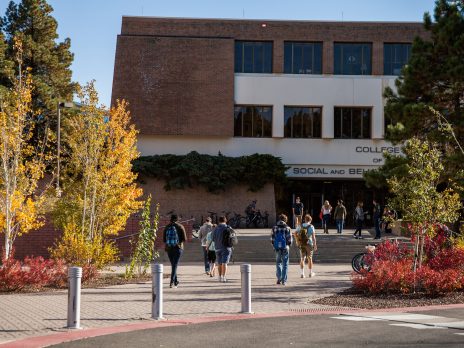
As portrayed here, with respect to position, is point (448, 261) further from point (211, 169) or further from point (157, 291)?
point (211, 169)

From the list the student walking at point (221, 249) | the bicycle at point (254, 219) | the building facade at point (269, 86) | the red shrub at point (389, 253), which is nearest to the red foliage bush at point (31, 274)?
the student walking at point (221, 249)

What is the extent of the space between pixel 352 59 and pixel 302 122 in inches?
205

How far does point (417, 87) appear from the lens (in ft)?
102

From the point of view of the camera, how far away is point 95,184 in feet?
69.3

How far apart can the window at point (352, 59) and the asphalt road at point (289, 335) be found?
37.9 m

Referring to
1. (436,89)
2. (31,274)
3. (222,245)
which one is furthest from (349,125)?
(31,274)

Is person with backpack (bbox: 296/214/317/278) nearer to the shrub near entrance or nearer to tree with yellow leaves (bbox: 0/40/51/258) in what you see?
the shrub near entrance

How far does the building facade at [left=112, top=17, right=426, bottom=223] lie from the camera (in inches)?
1852

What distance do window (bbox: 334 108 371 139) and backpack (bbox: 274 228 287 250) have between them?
29852mm

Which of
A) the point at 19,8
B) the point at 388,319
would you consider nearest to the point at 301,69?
the point at 19,8

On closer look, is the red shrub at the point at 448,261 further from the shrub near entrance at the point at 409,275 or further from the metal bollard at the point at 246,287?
the metal bollard at the point at 246,287

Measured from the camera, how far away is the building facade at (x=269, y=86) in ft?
154

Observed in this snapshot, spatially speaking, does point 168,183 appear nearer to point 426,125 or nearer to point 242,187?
point 242,187

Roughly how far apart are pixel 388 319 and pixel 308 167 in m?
36.0
